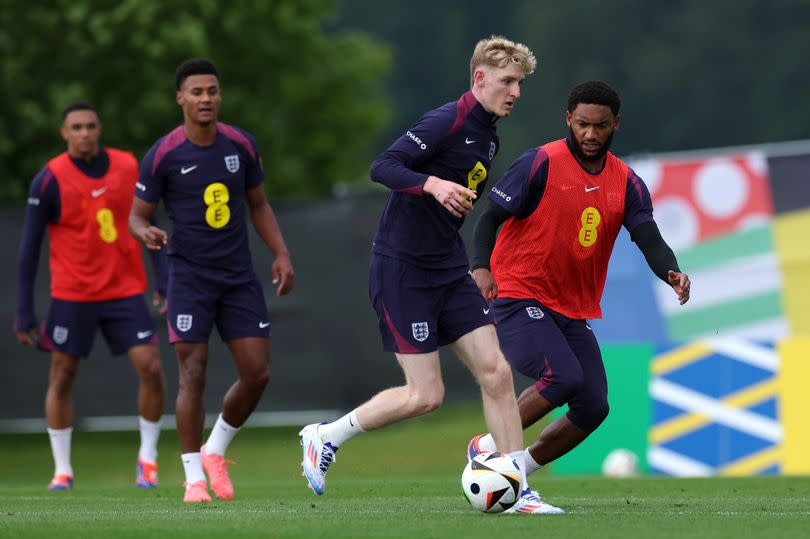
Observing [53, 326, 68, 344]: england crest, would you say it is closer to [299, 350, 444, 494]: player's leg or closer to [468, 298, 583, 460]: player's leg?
[299, 350, 444, 494]: player's leg

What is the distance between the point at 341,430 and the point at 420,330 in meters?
0.80

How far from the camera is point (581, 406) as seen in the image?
354 inches

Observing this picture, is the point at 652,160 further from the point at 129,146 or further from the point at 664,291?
the point at 129,146

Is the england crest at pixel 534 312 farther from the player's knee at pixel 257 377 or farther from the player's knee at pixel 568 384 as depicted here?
the player's knee at pixel 257 377

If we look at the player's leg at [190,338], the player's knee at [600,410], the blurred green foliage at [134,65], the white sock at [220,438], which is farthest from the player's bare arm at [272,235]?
Result: the blurred green foliage at [134,65]

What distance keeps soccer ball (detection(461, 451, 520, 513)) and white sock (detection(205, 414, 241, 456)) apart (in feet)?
7.98

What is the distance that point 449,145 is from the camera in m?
8.62

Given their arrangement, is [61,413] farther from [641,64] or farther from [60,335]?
[641,64]

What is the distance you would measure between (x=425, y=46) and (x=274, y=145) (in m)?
30.8

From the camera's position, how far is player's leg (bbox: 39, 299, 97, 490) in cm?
1226

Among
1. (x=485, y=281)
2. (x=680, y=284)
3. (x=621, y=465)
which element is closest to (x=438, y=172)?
(x=485, y=281)

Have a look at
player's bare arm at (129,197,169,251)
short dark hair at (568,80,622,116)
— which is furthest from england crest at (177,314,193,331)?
short dark hair at (568,80,622,116)

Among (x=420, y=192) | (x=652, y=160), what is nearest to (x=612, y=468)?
(x=652, y=160)

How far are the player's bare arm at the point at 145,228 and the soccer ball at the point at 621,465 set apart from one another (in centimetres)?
578
